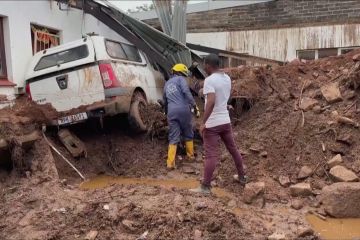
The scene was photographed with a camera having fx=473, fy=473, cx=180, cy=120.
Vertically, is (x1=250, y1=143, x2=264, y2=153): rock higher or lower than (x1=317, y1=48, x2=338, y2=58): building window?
lower

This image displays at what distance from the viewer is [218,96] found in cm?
603

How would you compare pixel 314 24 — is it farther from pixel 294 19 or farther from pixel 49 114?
pixel 49 114

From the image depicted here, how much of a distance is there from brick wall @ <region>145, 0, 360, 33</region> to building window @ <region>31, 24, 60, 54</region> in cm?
390

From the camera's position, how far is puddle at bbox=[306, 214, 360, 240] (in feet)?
16.6

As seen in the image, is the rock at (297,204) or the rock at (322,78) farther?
the rock at (322,78)

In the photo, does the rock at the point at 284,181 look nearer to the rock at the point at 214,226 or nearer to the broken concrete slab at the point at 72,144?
the rock at the point at 214,226

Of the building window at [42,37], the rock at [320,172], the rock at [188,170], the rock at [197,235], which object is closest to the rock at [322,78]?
the rock at [320,172]

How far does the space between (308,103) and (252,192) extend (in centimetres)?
296

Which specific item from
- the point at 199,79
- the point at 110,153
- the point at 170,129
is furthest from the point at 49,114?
the point at 199,79

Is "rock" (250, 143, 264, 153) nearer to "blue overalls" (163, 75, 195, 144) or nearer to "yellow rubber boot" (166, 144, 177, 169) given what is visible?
"blue overalls" (163, 75, 195, 144)

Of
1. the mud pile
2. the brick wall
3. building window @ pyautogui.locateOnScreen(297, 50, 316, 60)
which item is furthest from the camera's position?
building window @ pyautogui.locateOnScreen(297, 50, 316, 60)

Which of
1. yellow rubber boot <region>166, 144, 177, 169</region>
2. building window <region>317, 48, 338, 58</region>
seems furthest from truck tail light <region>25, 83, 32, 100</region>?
building window <region>317, 48, 338, 58</region>

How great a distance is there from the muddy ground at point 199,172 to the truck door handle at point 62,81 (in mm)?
613

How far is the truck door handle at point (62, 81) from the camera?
7993mm
